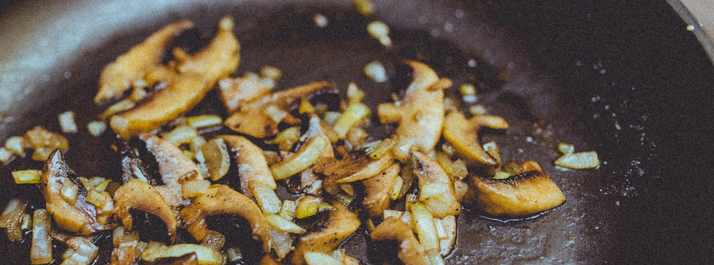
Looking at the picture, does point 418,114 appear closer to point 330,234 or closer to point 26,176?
point 330,234

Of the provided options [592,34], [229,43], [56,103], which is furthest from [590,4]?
[56,103]

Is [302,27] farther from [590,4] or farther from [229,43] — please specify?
[590,4]

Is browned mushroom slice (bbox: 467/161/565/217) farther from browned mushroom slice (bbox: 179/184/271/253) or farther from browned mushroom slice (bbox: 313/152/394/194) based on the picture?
browned mushroom slice (bbox: 179/184/271/253)

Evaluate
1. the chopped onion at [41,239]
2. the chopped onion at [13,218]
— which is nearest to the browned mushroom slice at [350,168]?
the chopped onion at [41,239]

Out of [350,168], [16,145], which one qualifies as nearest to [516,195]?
[350,168]

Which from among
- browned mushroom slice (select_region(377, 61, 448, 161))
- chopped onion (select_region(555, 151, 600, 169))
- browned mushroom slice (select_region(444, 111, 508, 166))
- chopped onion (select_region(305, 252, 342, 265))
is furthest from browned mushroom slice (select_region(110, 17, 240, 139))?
chopped onion (select_region(555, 151, 600, 169))

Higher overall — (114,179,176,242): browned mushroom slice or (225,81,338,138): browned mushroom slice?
(225,81,338,138): browned mushroom slice
